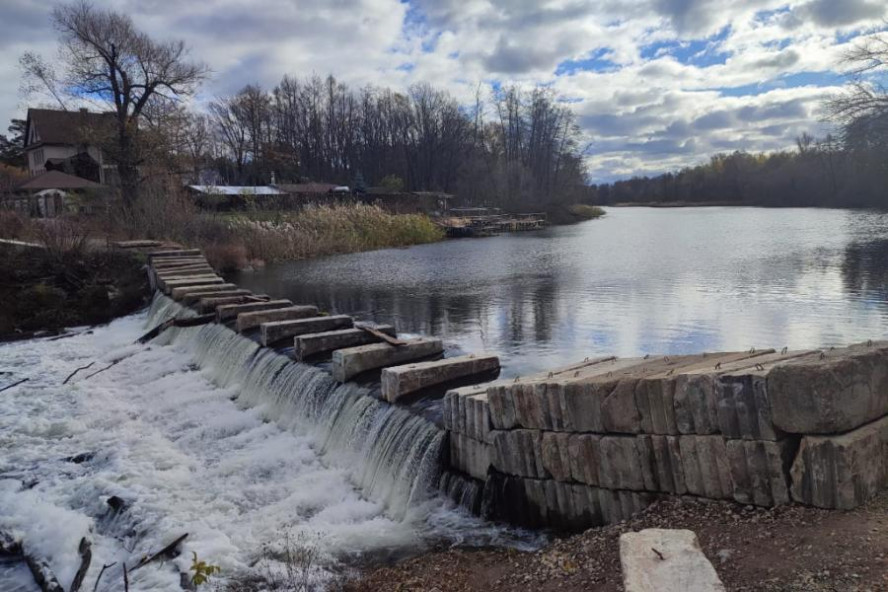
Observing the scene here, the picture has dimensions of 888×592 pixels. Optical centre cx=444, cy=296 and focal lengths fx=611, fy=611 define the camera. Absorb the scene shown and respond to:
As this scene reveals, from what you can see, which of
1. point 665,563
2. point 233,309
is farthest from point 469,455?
point 233,309

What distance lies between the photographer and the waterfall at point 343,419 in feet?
20.0

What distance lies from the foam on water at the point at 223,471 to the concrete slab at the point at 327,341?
0.92ft

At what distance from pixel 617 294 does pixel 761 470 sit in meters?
13.2

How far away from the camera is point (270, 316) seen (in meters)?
11.5

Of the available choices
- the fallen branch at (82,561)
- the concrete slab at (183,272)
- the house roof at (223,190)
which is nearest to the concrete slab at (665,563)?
the fallen branch at (82,561)

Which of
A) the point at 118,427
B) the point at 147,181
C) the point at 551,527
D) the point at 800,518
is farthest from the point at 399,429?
the point at 147,181

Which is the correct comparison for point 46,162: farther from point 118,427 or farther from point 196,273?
point 118,427

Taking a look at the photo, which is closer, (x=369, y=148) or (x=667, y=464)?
(x=667, y=464)

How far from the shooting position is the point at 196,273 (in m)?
17.4

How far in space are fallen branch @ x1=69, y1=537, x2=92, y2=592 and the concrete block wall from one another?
3315mm

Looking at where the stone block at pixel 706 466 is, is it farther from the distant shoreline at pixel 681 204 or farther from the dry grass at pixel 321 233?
the distant shoreline at pixel 681 204

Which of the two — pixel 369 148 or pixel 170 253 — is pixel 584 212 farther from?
pixel 170 253

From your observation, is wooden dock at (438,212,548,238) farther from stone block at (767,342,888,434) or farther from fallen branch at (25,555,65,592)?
stone block at (767,342,888,434)

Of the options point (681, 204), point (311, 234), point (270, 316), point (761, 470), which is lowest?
point (761, 470)
